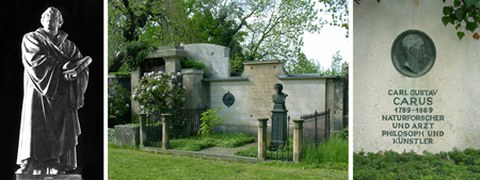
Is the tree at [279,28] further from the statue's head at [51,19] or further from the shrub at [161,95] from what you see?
the statue's head at [51,19]

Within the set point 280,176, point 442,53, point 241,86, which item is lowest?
point 280,176

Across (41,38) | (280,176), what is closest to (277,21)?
(280,176)

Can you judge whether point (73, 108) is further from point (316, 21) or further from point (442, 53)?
point (442, 53)

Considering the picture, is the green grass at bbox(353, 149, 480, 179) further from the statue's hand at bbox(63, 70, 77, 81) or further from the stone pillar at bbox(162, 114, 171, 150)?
the statue's hand at bbox(63, 70, 77, 81)

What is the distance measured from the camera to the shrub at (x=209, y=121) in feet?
14.2

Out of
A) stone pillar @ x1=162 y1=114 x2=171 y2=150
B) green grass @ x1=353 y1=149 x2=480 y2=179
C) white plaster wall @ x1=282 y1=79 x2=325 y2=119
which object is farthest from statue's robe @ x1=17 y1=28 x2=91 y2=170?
green grass @ x1=353 y1=149 x2=480 y2=179

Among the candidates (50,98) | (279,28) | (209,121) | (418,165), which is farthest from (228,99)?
(418,165)

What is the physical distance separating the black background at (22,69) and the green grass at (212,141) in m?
0.76

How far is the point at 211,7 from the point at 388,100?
2.15 metres

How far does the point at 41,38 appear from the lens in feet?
13.2

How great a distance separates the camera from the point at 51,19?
158 inches

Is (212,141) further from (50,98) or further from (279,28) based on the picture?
(50,98)

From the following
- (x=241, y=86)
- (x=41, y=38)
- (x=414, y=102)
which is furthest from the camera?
(x=414, y=102)

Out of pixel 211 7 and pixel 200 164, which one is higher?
pixel 211 7
